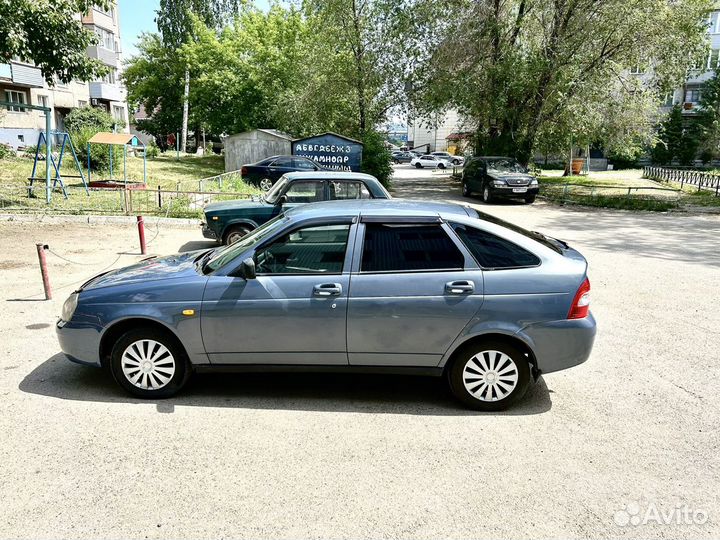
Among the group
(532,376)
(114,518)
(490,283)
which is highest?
(490,283)

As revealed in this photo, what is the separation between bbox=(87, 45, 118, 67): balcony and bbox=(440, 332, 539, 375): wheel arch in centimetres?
4543

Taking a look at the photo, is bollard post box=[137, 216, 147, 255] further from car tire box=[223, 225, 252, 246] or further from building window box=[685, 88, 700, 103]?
building window box=[685, 88, 700, 103]

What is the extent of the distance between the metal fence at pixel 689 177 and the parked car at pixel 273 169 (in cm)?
1548

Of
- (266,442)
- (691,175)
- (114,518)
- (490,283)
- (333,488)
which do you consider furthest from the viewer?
(691,175)

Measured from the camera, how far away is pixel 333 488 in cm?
337

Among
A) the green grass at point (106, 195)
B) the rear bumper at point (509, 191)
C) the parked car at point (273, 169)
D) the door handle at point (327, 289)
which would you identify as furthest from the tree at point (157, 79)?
the door handle at point (327, 289)

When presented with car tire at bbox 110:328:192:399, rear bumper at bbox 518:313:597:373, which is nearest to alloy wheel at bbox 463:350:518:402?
rear bumper at bbox 518:313:597:373

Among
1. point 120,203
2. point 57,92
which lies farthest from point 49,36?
point 57,92

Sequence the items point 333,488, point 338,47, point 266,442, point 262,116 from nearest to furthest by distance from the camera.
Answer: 1. point 333,488
2. point 266,442
3. point 338,47
4. point 262,116

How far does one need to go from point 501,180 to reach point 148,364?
55.4 feet

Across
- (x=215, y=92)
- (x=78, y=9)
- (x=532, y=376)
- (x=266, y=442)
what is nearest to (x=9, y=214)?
(x=78, y=9)

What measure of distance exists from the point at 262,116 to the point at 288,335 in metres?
27.8

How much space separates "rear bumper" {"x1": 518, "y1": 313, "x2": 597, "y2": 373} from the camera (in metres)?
4.19

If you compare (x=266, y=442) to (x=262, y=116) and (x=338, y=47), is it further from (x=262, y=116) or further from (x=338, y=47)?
(x=262, y=116)
